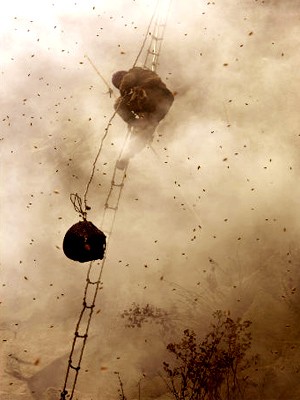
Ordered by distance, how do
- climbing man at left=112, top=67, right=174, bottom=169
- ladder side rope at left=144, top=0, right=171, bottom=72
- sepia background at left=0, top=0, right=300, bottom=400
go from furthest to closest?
ladder side rope at left=144, top=0, right=171, bottom=72 → sepia background at left=0, top=0, right=300, bottom=400 → climbing man at left=112, top=67, right=174, bottom=169

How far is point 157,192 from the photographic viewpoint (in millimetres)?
8867

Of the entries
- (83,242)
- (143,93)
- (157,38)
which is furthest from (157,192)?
(157,38)

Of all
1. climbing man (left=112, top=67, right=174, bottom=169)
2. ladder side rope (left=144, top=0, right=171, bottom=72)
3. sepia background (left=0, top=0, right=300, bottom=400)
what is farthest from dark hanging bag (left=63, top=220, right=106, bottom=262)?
ladder side rope (left=144, top=0, right=171, bottom=72)

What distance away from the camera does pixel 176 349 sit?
795cm

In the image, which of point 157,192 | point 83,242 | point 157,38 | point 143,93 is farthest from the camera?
point 157,38

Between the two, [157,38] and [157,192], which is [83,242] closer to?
[157,192]

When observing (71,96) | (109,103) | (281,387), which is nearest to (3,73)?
(71,96)

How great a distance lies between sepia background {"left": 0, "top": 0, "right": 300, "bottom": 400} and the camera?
26.3 ft

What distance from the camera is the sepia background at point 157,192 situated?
26.3 ft

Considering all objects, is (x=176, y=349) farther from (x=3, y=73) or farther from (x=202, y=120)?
(x=3, y=73)

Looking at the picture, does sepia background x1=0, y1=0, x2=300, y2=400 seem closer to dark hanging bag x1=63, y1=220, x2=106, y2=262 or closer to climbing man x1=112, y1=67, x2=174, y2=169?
climbing man x1=112, y1=67, x2=174, y2=169

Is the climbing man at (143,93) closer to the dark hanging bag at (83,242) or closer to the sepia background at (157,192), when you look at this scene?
the sepia background at (157,192)

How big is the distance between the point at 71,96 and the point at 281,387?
8.29 m

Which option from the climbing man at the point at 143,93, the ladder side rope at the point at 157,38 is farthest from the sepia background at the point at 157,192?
the climbing man at the point at 143,93
